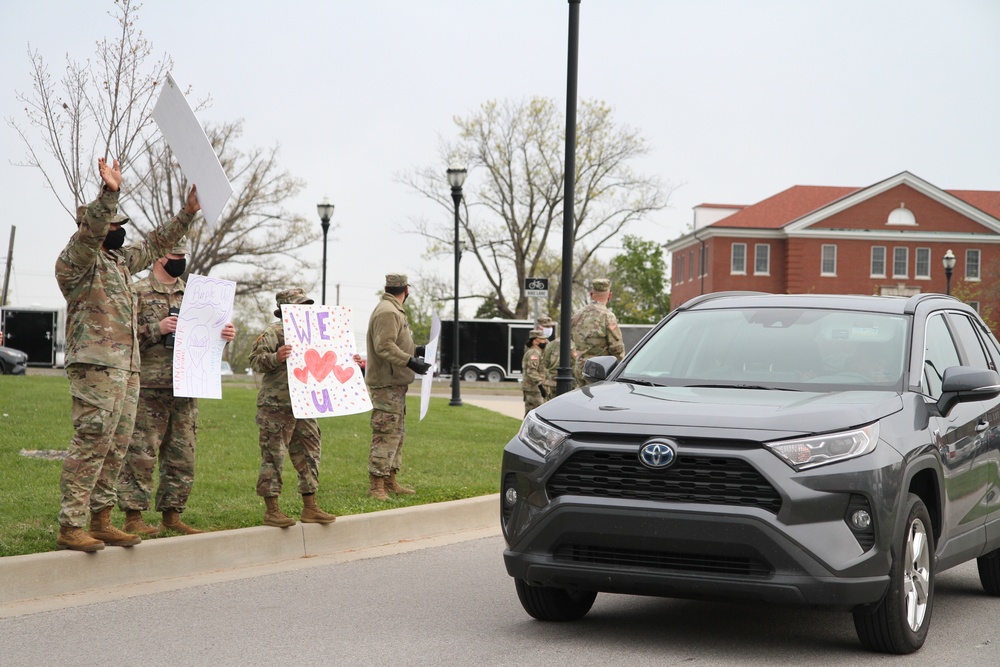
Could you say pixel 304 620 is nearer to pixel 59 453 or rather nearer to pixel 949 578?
pixel 949 578

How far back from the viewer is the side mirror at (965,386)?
611 centimetres

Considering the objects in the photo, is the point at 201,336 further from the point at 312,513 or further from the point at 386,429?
the point at 386,429

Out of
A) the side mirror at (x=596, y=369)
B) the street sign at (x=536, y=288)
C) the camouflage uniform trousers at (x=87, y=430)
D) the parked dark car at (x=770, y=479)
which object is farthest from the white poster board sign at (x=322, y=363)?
the street sign at (x=536, y=288)

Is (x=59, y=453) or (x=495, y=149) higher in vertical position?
(x=495, y=149)

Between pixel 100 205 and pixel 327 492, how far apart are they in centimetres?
445

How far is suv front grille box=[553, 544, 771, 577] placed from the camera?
5.33 metres

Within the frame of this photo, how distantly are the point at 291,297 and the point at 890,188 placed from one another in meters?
68.8

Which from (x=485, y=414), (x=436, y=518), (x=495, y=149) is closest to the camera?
(x=436, y=518)

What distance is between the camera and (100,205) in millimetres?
6766

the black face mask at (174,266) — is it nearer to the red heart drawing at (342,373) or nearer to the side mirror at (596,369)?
the red heart drawing at (342,373)

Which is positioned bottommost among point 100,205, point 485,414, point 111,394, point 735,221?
point 485,414

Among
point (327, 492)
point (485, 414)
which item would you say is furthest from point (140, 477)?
point (485, 414)

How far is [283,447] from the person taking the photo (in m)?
8.64

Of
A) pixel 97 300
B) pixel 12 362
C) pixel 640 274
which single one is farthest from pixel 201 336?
pixel 640 274
